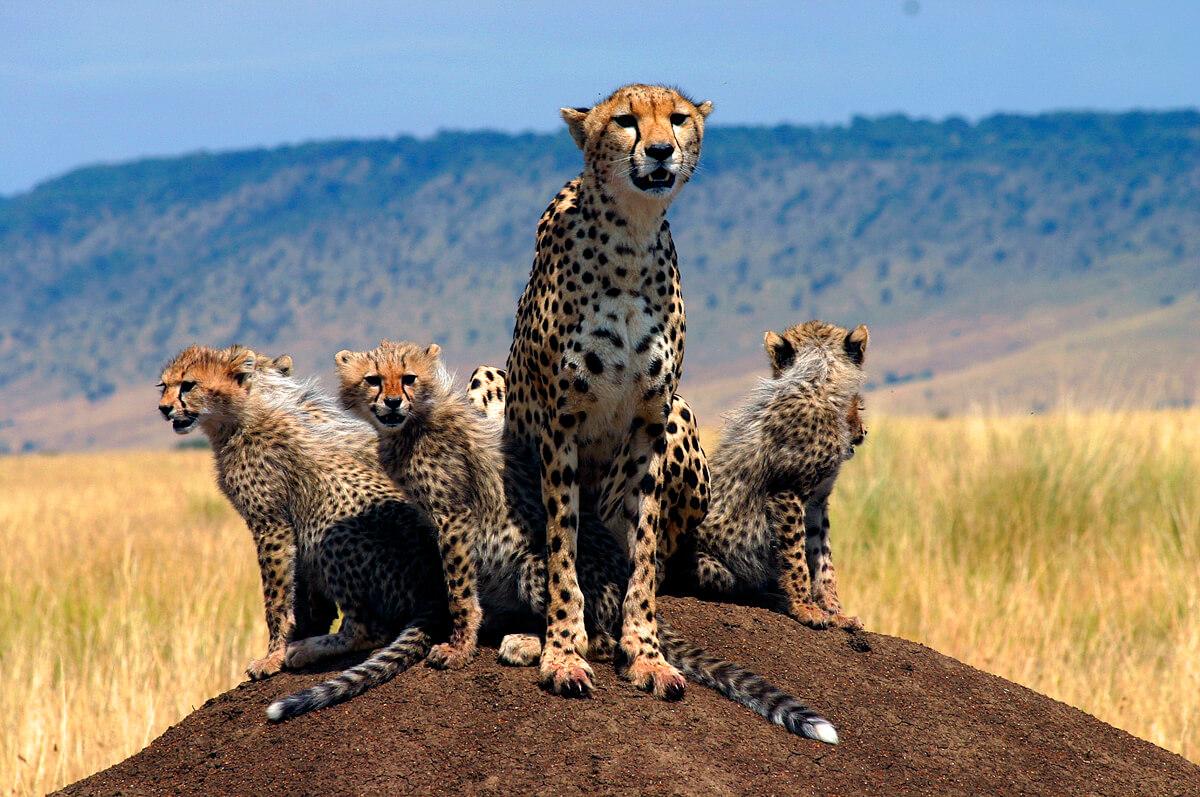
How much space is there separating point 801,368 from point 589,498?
3.72 feet

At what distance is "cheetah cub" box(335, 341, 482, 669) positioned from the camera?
4.95m

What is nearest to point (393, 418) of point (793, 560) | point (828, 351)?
point (793, 560)

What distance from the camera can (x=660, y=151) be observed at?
4801mm

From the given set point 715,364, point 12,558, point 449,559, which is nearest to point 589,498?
point 449,559

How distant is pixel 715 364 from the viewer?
195 m

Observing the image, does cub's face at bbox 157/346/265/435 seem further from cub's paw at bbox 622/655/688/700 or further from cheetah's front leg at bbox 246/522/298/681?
cub's paw at bbox 622/655/688/700

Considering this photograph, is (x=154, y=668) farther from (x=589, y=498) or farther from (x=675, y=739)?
(x=675, y=739)

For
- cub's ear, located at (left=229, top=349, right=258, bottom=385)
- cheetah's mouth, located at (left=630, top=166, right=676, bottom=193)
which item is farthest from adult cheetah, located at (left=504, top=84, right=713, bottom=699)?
cub's ear, located at (left=229, top=349, right=258, bottom=385)

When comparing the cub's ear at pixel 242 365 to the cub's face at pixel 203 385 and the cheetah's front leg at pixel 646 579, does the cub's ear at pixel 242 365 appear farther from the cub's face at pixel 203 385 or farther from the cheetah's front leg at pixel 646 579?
the cheetah's front leg at pixel 646 579

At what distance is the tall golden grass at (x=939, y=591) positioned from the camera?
7.07 m

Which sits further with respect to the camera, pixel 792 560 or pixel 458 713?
pixel 792 560

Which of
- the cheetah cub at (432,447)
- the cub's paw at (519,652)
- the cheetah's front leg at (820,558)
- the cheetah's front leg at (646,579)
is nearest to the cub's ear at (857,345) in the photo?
the cheetah's front leg at (820,558)

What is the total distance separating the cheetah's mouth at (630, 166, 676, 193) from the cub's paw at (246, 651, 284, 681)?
1992mm

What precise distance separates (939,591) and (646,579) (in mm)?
4158
